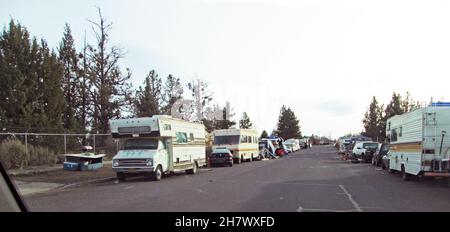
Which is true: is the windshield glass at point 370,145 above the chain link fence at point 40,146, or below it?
below

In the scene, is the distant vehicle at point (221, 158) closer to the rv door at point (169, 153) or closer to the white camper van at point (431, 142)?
the rv door at point (169, 153)

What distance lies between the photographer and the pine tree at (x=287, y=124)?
141750 millimetres

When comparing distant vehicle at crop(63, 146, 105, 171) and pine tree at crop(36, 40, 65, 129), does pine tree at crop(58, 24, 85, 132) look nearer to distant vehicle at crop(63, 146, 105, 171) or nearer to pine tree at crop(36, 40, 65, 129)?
pine tree at crop(36, 40, 65, 129)

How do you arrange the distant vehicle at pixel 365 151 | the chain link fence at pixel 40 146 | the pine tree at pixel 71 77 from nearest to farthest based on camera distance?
1. the chain link fence at pixel 40 146
2. the distant vehicle at pixel 365 151
3. the pine tree at pixel 71 77

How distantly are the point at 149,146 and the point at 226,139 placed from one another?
1875 cm

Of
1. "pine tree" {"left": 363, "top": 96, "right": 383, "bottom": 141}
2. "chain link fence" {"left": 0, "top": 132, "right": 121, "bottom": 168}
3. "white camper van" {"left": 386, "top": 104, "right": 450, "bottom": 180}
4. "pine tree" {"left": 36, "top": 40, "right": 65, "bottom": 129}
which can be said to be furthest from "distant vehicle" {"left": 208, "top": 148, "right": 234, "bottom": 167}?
"pine tree" {"left": 363, "top": 96, "right": 383, "bottom": 141}

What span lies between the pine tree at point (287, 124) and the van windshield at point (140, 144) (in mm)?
118433

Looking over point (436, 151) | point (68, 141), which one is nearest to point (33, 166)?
point (68, 141)

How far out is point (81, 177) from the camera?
23.5 meters

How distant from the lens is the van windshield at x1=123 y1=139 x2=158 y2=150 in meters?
23.4

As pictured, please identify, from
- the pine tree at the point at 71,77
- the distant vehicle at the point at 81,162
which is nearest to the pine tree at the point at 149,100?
the pine tree at the point at 71,77

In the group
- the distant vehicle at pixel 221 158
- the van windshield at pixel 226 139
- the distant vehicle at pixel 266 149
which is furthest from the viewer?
the distant vehicle at pixel 266 149

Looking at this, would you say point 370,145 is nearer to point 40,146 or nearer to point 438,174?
point 438,174

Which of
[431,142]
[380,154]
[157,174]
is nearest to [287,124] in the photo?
[380,154]
